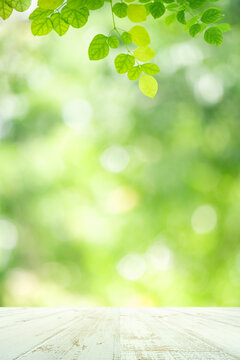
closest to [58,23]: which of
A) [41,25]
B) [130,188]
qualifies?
[41,25]

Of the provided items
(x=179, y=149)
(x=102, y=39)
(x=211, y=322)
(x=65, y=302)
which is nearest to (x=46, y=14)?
(x=102, y=39)

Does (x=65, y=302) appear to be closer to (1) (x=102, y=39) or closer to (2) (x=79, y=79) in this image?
(2) (x=79, y=79)

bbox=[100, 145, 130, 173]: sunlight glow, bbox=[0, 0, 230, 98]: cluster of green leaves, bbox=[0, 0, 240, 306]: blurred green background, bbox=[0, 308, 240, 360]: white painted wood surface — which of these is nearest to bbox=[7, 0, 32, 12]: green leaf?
bbox=[0, 0, 230, 98]: cluster of green leaves

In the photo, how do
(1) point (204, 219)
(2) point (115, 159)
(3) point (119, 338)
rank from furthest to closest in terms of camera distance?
(2) point (115, 159)
(1) point (204, 219)
(3) point (119, 338)

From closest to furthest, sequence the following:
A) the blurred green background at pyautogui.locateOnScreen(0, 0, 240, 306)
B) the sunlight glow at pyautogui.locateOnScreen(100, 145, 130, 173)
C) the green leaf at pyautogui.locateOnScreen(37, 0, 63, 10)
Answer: the green leaf at pyautogui.locateOnScreen(37, 0, 63, 10) → the blurred green background at pyautogui.locateOnScreen(0, 0, 240, 306) → the sunlight glow at pyautogui.locateOnScreen(100, 145, 130, 173)

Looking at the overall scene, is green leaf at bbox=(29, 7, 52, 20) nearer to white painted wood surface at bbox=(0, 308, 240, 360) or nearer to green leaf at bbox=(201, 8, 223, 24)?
green leaf at bbox=(201, 8, 223, 24)

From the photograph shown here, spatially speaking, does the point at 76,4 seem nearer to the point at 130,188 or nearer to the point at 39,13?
the point at 39,13

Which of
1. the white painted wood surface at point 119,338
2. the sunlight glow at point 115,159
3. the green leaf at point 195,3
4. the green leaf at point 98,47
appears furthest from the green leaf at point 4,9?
the sunlight glow at point 115,159
